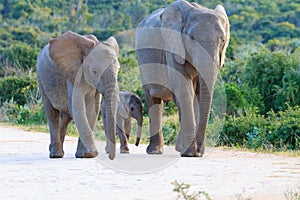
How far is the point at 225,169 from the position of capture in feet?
32.8

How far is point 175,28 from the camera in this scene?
11.6 m

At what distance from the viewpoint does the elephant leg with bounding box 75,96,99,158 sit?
11.2 meters

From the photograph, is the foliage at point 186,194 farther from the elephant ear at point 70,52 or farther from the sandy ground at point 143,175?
the elephant ear at point 70,52

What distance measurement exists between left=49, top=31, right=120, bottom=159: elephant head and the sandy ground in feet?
1.48

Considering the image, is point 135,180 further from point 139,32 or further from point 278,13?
point 278,13

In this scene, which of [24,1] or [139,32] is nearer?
[139,32]

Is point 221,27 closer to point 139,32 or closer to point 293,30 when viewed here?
point 139,32

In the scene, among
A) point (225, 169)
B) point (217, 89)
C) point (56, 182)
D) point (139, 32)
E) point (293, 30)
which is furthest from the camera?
point (293, 30)

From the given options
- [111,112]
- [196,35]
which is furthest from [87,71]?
[196,35]

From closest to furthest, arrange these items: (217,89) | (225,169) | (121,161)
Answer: (225,169), (121,161), (217,89)

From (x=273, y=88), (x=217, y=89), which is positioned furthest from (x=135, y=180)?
(x=273, y=88)

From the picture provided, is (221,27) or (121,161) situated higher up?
(221,27)

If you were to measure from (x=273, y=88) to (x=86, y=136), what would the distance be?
1060 cm

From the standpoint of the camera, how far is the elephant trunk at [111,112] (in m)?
10.6
